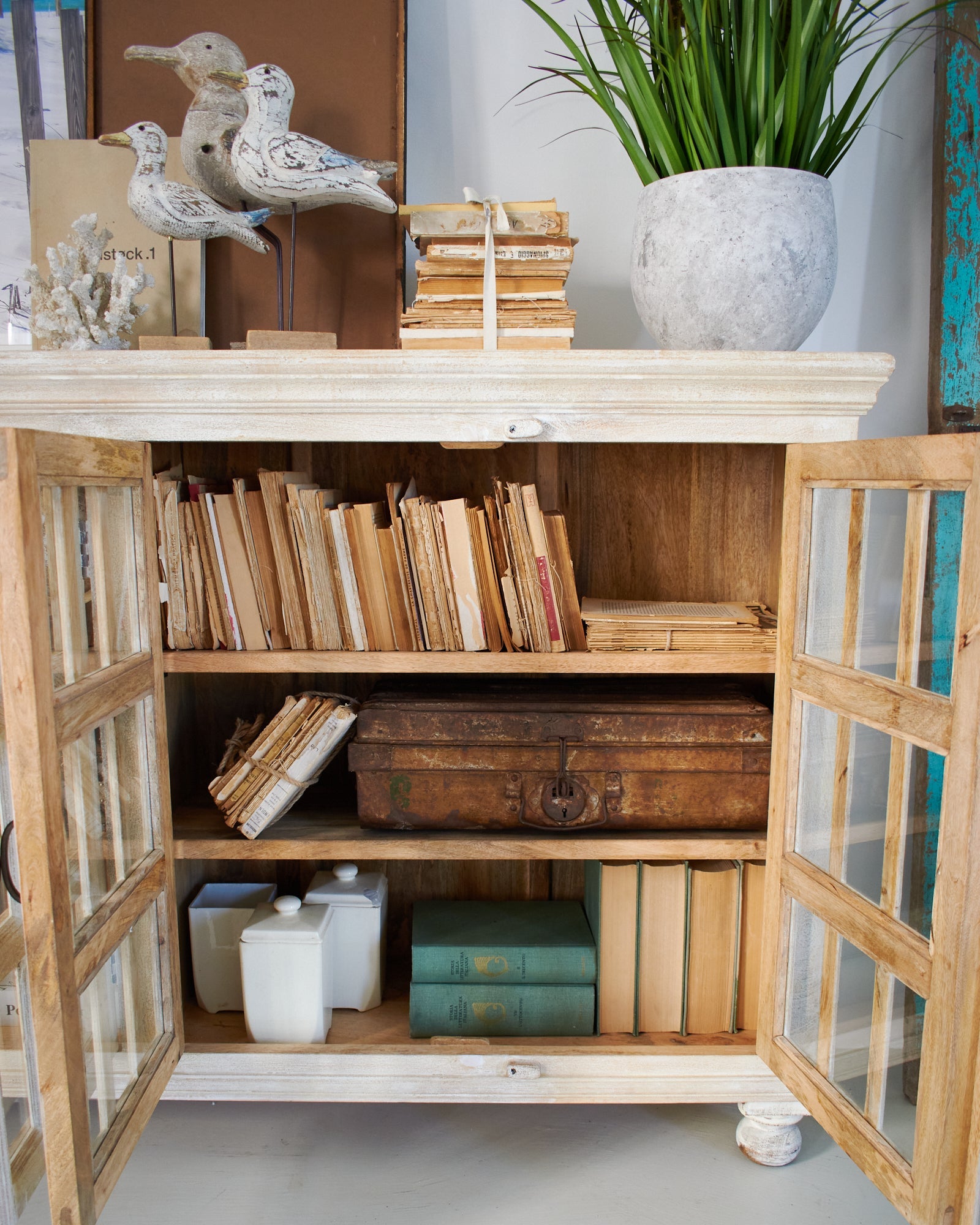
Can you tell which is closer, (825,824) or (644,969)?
(825,824)

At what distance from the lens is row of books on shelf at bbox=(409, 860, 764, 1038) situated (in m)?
1.37

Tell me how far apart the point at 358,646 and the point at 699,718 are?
54 centimetres

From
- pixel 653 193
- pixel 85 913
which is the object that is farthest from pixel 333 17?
pixel 85 913

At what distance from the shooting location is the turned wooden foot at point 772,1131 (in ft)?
4.33

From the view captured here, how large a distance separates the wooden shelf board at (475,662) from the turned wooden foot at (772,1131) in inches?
26.7

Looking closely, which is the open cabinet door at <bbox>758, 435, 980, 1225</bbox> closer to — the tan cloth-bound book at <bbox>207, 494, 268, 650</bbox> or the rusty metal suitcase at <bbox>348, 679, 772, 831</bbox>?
the rusty metal suitcase at <bbox>348, 679, 772, 831</bbox>

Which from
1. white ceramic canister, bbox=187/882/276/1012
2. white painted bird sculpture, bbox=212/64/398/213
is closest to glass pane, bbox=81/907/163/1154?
white ceramic canister, bbox=187/882/276/1012

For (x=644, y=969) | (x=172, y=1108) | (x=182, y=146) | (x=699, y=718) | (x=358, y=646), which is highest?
(x=182, y=146)

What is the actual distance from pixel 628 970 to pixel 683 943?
0.33 feet

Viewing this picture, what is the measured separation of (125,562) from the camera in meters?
1.16

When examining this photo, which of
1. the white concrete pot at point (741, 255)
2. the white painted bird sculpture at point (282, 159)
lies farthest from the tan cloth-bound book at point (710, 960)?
the white painted bird sculpture at point (282, 159)

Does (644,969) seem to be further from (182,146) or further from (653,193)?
(182,146)

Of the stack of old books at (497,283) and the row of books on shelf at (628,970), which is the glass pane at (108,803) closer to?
the row of books on shelf at (628,970)

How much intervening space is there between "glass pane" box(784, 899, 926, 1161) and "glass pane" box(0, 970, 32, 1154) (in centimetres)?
100
